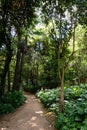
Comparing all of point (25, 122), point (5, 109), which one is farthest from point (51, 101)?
point (25, 122)

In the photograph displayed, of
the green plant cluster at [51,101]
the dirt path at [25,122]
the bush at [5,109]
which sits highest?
the green plant cluster at [51,101]

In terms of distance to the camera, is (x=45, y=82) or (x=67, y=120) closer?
(x=67, y=120)

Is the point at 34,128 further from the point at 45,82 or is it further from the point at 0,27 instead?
the point at 45,82

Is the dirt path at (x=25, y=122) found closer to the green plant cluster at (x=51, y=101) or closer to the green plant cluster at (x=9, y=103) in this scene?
the green plant cluster at (x=9, y=103)

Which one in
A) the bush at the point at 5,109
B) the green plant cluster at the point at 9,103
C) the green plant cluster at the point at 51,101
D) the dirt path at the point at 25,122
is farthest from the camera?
the green plant cluster at the point at 9,103

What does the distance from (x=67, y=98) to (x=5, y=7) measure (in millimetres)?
6256

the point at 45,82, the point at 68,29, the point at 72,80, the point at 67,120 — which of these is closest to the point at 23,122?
the point at 67,120

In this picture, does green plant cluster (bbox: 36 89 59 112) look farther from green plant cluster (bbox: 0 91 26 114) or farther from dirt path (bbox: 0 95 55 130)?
green plant cluster (bbox: 0 91 26 114)

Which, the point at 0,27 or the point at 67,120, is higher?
the point at 0,27

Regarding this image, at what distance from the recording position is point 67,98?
1345 centimetres

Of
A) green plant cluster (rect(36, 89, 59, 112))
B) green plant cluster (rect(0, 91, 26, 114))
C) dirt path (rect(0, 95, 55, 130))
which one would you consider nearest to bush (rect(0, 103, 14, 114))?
green plant cluster (rect(0, 91, 26, 114))

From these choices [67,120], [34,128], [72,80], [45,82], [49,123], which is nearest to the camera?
[67,120]

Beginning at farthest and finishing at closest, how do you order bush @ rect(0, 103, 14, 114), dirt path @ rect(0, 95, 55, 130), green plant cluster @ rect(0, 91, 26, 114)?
1. green plant cluster @ rect(0, 91, 26, 114)
2. bush @ rect(0, 103, 14, 114)
3. dirt path @ rect(0, 95, 55, 130)

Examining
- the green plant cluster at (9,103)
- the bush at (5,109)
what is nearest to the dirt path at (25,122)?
the bush at (5,109)
